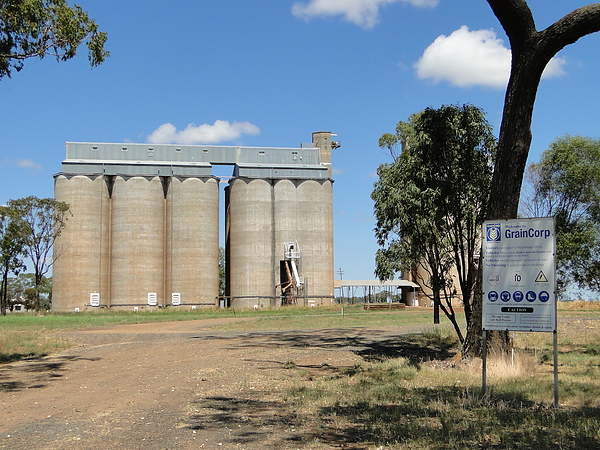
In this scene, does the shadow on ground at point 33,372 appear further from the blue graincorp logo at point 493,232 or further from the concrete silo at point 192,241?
the concrete silo at point 192,241

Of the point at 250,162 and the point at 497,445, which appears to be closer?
the point at 497,445

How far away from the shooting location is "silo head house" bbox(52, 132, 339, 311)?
235 feet

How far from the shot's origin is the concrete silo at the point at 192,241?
2859 inches

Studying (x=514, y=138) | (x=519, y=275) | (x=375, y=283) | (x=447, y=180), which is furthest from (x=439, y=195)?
(x=375, y=283)

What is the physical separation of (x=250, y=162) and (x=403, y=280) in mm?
32891

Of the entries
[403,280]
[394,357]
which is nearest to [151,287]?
[403,280]

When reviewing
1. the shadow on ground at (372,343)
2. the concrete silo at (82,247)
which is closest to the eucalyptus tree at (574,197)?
the shadow on ground at (372,343)

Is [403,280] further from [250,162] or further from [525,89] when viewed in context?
[525,89]

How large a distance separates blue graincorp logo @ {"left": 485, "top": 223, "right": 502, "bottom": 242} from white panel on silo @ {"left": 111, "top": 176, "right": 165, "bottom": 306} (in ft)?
209

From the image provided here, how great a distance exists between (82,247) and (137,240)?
6.14 metres

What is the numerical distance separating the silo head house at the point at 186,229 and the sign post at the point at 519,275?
205 feet

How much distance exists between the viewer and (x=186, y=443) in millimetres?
8414

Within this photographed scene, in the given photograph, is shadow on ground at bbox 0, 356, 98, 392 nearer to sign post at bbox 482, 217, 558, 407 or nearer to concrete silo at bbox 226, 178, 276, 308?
sign post at bbox 482, 217, 558, 407

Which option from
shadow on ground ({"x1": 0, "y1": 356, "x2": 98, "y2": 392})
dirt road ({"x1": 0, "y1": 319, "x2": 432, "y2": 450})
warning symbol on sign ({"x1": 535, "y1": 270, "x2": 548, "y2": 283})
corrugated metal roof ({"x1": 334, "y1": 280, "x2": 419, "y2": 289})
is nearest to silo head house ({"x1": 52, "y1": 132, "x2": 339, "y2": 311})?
corrugated metal roof ({"x1": 334, "y1": 280, "x2": 419, "y2": 289})
